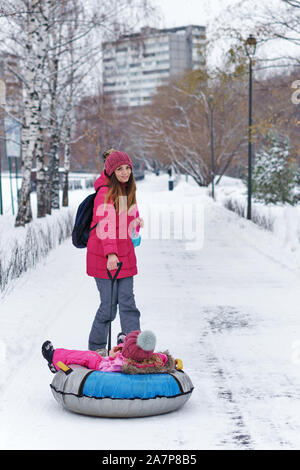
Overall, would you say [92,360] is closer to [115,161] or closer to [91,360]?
[91,360]

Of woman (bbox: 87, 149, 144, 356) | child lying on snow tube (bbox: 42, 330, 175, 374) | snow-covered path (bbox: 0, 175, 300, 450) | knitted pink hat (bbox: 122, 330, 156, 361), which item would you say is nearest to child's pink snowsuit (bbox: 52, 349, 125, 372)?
child lying on snow tube (bbox: 42, 330, 175, 374)

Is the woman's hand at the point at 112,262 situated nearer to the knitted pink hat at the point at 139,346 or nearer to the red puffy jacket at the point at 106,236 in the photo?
the red puffy jacket at the point at 106,236

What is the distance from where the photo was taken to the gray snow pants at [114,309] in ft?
18.6

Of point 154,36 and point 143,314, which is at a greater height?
point 154,36

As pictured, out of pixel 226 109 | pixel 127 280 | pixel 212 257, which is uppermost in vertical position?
pixel 226 109

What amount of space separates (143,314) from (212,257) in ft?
19.7

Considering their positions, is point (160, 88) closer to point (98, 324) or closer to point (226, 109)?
point (226, 109)

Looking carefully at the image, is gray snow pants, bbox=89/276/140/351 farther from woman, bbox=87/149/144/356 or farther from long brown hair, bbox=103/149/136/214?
long brown hair, bbox=103/149/136/214

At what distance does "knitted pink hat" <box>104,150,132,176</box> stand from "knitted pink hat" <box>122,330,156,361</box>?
1408 millimetres

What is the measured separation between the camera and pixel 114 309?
5.78 metres

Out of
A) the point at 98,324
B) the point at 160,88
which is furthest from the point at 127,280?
the point at 160,88

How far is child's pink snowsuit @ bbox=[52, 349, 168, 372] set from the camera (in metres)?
4.77

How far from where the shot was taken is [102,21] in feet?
60.6

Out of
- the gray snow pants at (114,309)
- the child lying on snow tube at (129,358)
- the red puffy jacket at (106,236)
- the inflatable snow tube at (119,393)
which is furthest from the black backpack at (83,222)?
the inflatable snow tube at (119,393)
